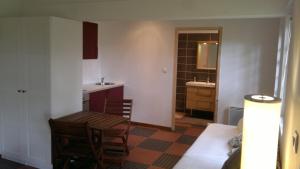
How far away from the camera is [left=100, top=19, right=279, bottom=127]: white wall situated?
4473 mm

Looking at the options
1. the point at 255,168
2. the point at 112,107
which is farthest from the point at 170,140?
the point at 255,168

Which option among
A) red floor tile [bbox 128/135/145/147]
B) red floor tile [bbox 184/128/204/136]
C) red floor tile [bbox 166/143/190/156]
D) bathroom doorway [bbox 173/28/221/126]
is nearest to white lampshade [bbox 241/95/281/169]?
red floor tile [bbox 166/143/190/156]

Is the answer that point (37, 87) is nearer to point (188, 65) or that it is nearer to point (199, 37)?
point (188, 65)

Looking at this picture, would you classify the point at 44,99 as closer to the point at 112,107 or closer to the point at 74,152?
the point at 74,152

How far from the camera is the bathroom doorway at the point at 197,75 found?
6.25 m

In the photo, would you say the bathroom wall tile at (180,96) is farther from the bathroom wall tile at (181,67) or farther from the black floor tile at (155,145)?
the black floor tile at (155,145)

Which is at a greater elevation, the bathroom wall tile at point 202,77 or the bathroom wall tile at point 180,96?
the bathroom wall tile at point 202,77

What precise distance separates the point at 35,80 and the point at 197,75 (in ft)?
13.7

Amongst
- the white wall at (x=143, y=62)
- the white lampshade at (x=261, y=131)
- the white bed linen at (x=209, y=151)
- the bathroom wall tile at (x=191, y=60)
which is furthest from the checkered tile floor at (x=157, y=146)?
the white lampshade at (x=261, y=131)

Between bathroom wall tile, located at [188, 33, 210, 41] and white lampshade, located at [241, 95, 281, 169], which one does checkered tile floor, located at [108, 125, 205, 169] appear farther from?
white lampshade, located at [241, 95, 281, 169]

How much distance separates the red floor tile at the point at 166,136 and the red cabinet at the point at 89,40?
185cm

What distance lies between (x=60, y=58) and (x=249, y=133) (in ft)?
8.64

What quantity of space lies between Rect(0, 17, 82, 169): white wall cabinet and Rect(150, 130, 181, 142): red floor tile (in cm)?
180

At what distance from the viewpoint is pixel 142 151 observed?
415cm
